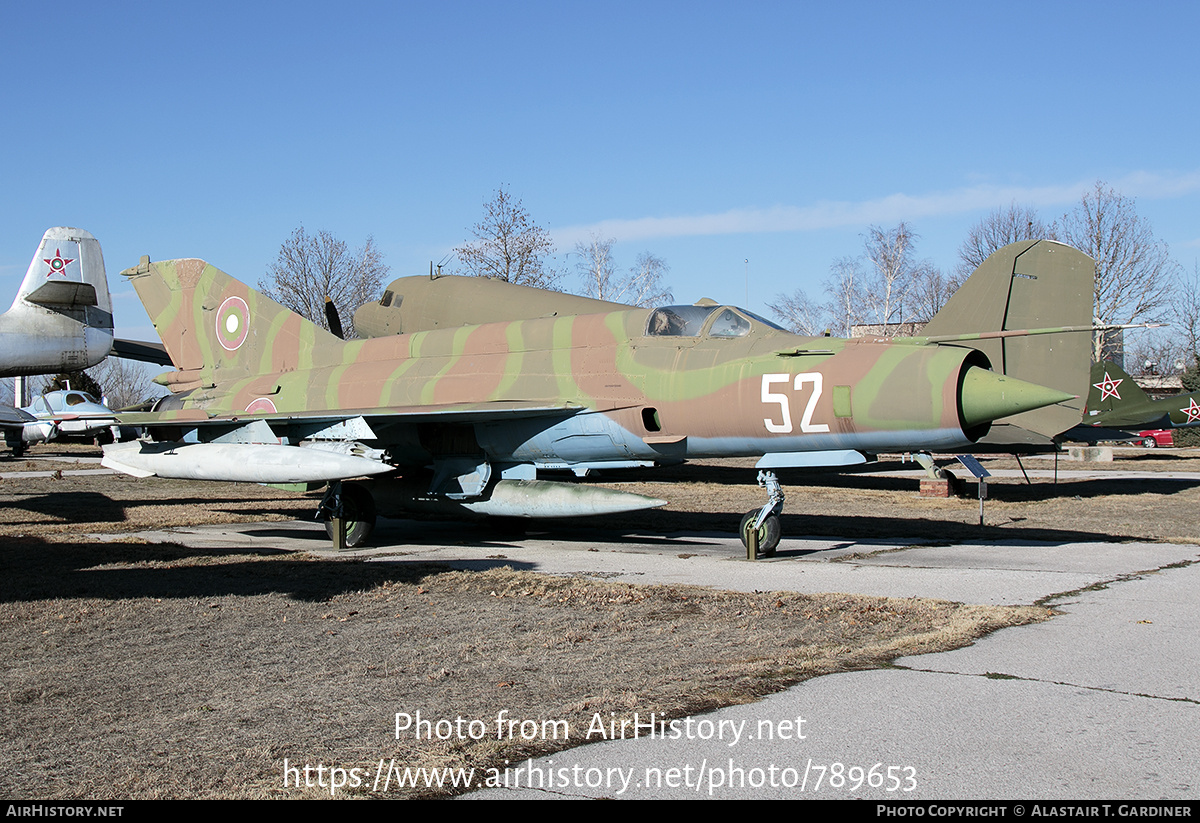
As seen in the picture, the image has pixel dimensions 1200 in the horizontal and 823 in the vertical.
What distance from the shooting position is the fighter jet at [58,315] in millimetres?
13922

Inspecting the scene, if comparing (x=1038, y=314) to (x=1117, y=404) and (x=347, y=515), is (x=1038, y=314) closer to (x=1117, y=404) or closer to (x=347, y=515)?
(x=347, y=515)

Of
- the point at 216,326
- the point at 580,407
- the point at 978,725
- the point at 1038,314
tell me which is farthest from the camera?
the point at 216,326

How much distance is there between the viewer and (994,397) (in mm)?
9086

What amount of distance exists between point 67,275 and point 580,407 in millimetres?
8695

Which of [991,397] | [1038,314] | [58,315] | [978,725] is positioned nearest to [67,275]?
[58,315]

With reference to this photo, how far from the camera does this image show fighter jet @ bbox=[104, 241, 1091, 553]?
976cm

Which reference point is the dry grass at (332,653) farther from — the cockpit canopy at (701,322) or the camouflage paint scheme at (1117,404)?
the camouflage paint scheme at (1117,404)

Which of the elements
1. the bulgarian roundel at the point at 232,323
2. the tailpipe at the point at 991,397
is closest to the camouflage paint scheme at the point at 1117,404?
the tailpipe at the point at 991,397

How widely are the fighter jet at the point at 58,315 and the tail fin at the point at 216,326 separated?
70.0 inches

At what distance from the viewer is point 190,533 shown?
13281mm

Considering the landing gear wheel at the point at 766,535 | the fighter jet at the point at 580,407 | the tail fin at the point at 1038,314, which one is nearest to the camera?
the fighter jet at the point at 580,407

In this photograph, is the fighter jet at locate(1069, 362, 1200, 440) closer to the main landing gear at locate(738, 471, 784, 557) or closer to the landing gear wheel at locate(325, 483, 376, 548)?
the main landing gear at locate(738, 471, 784, 557)

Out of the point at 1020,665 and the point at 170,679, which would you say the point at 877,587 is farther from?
the point at 170,679
